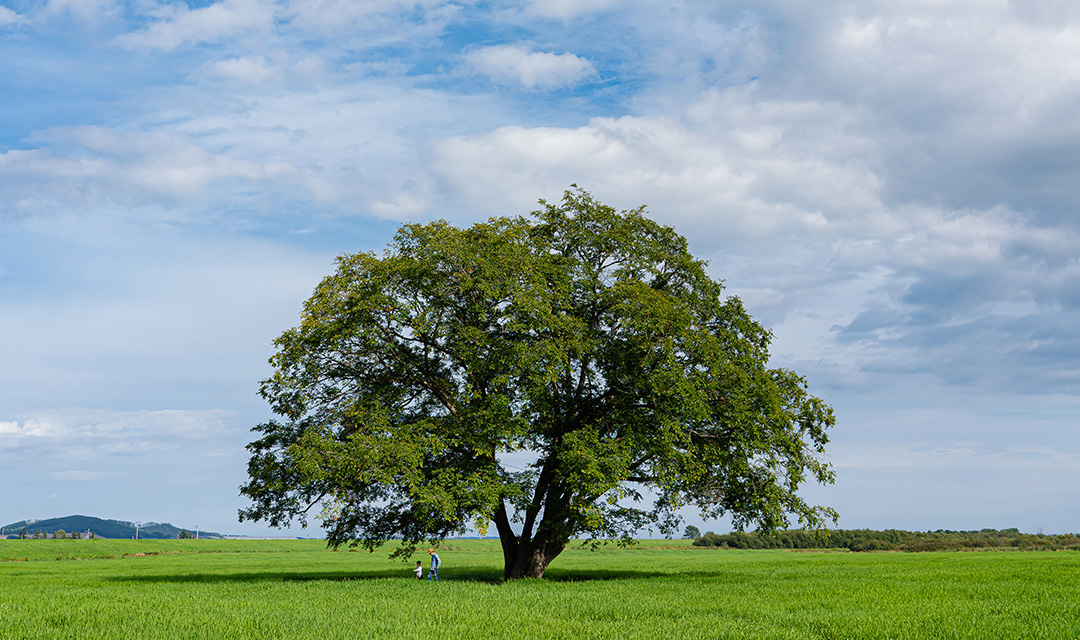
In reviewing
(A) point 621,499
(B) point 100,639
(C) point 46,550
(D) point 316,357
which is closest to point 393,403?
(D) point 316,357

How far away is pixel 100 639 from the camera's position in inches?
643

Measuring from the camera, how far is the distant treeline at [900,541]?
82188 mm

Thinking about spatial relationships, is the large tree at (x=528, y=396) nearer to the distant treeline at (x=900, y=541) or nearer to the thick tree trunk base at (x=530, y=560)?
the thick tree trunk base at (x=530, y=560)

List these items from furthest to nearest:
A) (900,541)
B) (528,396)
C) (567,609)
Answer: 1. (900,541)
2. (528,396)
3. (567,609)

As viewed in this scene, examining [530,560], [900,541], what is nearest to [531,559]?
[530,560]

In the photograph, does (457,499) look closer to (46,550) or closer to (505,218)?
(505,218)

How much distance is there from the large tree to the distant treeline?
32.5 meters

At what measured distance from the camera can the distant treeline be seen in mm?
82188

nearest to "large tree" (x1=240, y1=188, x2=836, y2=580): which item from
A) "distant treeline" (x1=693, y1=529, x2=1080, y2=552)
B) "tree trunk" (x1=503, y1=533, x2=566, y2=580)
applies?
"tree trunk" (x1=503, y1=533, x2=566, y2=580)

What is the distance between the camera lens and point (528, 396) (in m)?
30.6

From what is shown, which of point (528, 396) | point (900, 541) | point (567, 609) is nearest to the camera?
point (567, 609)

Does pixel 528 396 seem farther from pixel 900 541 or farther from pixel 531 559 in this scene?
pixel 900 541

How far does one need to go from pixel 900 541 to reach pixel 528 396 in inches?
3468

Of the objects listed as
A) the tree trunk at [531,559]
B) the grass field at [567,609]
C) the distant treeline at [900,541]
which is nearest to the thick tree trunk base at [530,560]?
the tree trunk at [531,559]
